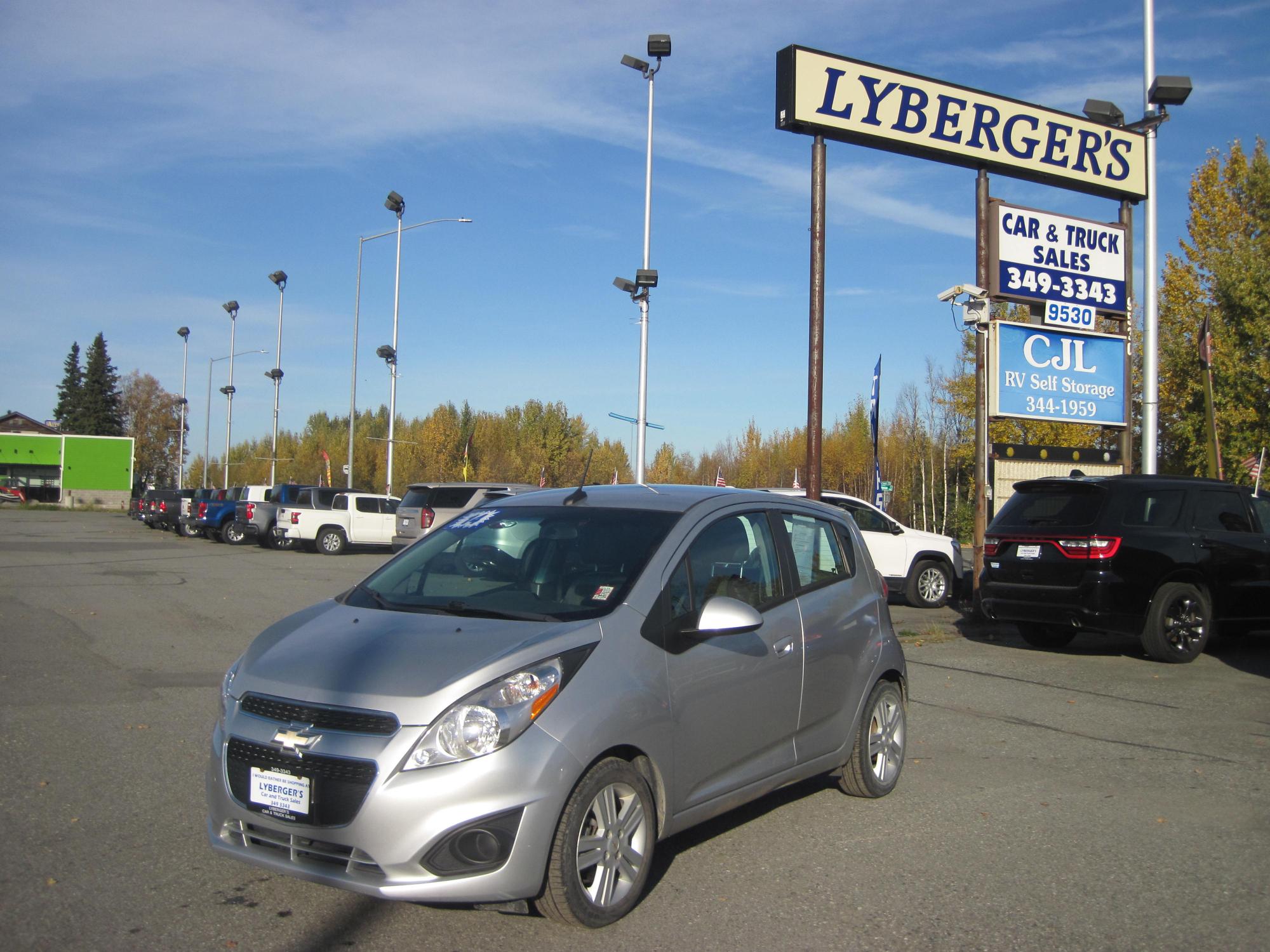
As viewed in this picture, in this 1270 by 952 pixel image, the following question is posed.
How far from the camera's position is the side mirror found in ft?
14.7

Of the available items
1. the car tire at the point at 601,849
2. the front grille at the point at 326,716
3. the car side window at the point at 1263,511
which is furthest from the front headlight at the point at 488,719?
the car side window at the point at 1263,511

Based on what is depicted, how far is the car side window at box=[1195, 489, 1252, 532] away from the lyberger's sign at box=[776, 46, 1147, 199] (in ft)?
23.5

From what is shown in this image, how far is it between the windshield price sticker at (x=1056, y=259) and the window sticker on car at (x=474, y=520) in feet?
41.4

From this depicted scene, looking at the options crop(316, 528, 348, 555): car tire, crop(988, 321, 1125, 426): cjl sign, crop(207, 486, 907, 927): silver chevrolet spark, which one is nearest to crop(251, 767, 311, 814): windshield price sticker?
crop(207, 486, 907, 927): silver chevrolet spark

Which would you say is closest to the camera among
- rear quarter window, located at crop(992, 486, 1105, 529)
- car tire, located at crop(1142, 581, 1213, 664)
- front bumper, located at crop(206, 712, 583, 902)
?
front bumper, located at crop(206, 712, 583, 902)

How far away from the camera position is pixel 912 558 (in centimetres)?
1722

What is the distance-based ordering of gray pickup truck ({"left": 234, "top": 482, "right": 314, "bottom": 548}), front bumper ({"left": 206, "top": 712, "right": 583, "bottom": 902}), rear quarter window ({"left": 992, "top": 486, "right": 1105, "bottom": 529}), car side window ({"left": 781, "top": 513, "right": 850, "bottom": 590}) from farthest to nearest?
gray pickup truck ({"left": 234, "top": 482, "right": 314, "bottom": 548})
rear quarter window ({"left": 992, "top": 486, "right": 1105, "bottom": 529})
car side window ({"left": 781, "top": 513, "right": 850, "bottom": 590})
front bumper ({"left": 206, "top": 712, "right": 583, "bottom": 902})

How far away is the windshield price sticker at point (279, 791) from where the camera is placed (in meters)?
3.81

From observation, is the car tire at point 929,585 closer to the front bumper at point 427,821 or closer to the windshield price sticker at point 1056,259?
the windshield price sticker at point 1056,259

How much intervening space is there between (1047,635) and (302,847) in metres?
10.6

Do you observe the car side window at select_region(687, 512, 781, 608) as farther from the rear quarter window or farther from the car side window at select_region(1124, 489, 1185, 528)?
the car side window at select_region(1124, 489, 1185, 528)

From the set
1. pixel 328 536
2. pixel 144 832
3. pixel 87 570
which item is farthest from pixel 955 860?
pixel 328 536

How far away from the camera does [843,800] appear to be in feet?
19.7

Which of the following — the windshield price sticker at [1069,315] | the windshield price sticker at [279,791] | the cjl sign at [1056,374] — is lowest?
the windshield price sticker at [279,791]
